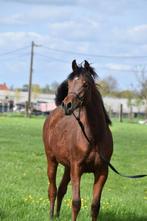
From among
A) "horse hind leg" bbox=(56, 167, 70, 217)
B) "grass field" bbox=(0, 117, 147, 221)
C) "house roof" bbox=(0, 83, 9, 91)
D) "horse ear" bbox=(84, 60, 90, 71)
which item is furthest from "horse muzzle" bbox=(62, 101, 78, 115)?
"house roof" bbox=(0, 83, 9, 91)

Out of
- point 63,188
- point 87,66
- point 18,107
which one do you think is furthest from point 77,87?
point 18,107

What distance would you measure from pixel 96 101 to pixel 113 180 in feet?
33.1

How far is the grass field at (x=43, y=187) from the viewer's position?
1016 centimetres

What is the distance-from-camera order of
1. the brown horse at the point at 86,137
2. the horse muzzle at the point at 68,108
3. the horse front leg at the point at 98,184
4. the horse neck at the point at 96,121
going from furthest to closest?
the horse front leg at the point at 98,184, the horse neck at the point at 96,121, the brown horse at the point at 86,137, the horse muzzle at the point at 68,108

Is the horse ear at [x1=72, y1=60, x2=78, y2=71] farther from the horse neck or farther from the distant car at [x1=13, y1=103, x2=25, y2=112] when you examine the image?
the distant car at [x1=13, y1=103, x2=25, y2=112]

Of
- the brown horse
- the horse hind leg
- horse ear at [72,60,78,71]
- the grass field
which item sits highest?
Result: horse ear at [72,60,78,71]

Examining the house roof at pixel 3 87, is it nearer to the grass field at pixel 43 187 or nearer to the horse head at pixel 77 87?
the grass field at pixel 43 187

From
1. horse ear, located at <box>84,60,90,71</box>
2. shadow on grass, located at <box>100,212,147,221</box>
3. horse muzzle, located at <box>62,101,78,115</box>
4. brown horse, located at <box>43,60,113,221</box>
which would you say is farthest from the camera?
shadow on grass, located at <box>100,212,147,221</box>

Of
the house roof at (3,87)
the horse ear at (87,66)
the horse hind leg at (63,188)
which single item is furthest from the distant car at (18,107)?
the horse ear at (87,66)

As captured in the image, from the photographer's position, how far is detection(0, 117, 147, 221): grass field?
33.3ft

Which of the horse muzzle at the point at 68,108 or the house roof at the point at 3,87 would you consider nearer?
the horse muzzle at the point at 68,108

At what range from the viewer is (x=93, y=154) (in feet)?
29.3

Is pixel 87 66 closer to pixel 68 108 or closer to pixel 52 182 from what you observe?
pixel 68 108

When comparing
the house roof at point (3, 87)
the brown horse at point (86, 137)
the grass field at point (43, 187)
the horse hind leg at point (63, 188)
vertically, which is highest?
the house roof at point (3, 87)
